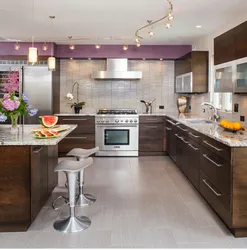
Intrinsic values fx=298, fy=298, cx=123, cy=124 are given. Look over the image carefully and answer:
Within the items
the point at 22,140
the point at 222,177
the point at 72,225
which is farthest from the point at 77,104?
the point at 222,177

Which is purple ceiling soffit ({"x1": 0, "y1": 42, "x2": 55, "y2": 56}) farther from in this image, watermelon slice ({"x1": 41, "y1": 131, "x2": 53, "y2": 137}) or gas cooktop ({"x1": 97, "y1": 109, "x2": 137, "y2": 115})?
watermelon slice ({"x1": 41, "y1": 131, "x2": 53, "y2": 137})

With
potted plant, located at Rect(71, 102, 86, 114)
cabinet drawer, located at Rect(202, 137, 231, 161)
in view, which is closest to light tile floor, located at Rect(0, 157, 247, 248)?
cabinet drawer, located at Rect(202, 137, 231, 161)

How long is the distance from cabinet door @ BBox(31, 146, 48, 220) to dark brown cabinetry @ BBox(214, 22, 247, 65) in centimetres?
248

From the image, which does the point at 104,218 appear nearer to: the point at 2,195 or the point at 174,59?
the point at 2,195

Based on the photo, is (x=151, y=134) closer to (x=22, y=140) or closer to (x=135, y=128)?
(x=135, y=128)

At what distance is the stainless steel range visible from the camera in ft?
21.4

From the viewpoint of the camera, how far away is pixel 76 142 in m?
6.50

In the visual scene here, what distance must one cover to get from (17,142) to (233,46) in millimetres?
2685

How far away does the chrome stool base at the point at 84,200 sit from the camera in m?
3.64

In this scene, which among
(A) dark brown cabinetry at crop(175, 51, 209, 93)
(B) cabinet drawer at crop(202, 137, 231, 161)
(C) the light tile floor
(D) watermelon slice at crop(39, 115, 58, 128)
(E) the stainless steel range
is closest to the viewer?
(C) the light tile floor

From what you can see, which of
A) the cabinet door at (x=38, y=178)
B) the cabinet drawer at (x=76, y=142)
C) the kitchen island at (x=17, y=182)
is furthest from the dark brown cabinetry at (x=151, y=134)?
the kitchen island at (x=17, y=182)

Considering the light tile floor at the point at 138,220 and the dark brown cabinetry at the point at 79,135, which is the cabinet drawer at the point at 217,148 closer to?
the light tile floor at the point at 138,220

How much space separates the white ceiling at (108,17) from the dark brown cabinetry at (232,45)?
423 millimetres

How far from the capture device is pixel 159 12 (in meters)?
4.15
